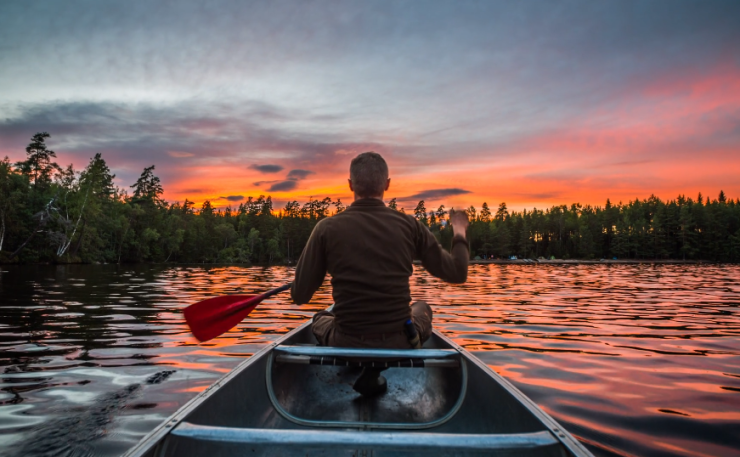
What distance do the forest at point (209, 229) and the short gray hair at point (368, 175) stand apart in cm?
5282

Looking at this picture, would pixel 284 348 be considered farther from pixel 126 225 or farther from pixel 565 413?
pixel 126 225

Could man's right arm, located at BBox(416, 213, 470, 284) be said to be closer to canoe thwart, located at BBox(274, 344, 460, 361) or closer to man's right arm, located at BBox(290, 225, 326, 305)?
canoe thwart, located at BBox(274, 344, 460, 361)

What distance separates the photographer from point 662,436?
3.59 m

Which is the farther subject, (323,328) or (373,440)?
(323,328)

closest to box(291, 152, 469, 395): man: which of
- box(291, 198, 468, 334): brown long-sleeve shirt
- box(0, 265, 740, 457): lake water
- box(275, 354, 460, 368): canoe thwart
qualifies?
box(291, 198, 468, 334): brown long-sleeve shirt

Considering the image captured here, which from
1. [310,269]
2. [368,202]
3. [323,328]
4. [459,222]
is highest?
[368,202]

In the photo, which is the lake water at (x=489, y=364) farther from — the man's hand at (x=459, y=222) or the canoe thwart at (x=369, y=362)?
the man's hand at (x=459, y=222)

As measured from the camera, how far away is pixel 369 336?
3.18m

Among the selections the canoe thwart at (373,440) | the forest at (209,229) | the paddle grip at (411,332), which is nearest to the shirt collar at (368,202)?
the paddle grip at (411,332)

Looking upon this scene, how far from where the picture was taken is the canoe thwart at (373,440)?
5.59 ft

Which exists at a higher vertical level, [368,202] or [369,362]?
[368,202]

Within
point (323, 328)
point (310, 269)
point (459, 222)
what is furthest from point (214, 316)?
point (459, 222)

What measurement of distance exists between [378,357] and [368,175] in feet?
4.44

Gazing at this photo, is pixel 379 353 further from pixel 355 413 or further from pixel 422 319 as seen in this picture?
pixel 422 319
